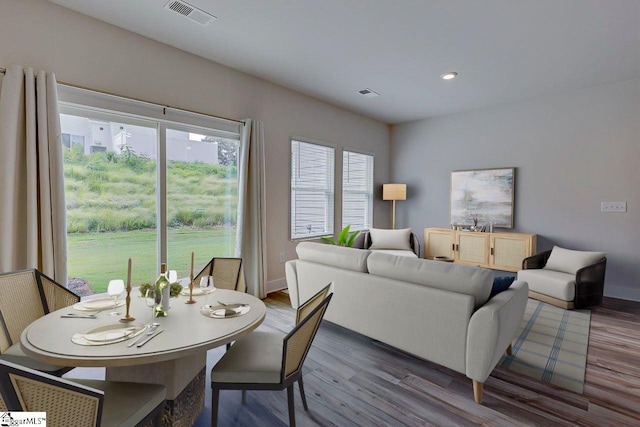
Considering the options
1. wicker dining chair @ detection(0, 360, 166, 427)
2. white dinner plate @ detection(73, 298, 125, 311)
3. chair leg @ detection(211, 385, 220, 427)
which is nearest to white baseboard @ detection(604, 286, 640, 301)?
chair leg @ detection(211, 385, 220, 427)

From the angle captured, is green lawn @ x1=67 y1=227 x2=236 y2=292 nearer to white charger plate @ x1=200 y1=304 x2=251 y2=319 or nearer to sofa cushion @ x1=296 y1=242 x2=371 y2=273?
sofa cushion @ x1=296 y1=242 x2=371 y2=273

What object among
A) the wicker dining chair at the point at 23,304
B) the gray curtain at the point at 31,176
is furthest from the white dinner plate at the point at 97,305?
the gray curtain at the point at 31,176

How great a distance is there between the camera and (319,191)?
483cm

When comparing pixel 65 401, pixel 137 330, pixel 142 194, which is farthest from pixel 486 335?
pixel 142 194

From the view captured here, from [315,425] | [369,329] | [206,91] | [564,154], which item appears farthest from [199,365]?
[564,154]

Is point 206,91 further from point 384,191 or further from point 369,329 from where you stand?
point 384,191

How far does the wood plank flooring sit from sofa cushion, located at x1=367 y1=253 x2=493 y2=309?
601 millimetres

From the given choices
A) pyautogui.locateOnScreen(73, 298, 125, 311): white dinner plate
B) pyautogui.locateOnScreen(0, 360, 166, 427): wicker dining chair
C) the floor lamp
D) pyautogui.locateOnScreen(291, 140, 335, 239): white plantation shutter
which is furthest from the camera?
the floor lamp

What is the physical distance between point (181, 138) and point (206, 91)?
1.96ft

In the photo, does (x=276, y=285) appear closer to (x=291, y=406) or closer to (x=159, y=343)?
(x=291, y=406)

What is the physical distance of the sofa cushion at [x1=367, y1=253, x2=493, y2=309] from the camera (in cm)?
187

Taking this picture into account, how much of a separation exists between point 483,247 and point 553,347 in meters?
2.17

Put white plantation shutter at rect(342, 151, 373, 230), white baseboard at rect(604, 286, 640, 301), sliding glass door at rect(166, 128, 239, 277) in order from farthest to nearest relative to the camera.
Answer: white plantation shutter at rect(342, 151, 373, 230) → white baseboard at rect(604, 286, 640, 301) → sliding glass door at rect(166, 128, 239, 277)

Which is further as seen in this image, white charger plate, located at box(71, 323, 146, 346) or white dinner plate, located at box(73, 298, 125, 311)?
white dinner plate, located at box(73, 298, 125, 311)
